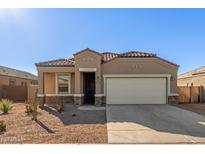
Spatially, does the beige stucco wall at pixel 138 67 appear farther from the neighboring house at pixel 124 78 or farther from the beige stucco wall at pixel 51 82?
the beige stucco wall at pixel 51 82

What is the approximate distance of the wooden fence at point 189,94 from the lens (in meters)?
20.7

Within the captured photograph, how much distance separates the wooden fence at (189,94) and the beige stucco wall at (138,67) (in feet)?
12.8

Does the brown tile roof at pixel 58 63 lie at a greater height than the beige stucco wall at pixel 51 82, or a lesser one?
greater

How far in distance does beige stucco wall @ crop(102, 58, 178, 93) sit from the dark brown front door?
2135 millimetres

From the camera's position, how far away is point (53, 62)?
18484 mm

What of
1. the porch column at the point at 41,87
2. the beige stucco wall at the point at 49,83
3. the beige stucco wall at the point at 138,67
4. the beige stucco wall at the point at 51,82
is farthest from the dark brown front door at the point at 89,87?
the porch column at the point at 41,87

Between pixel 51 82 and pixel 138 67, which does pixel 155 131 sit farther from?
pixel 51 82

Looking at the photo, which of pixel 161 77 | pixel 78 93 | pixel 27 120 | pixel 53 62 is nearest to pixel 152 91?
pixel 161 77

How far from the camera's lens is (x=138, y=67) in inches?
680

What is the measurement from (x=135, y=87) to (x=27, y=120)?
Answer: 962cm

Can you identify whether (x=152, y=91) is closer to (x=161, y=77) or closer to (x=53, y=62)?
(x=161, y=77)

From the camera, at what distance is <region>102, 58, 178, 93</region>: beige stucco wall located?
56.5 ft

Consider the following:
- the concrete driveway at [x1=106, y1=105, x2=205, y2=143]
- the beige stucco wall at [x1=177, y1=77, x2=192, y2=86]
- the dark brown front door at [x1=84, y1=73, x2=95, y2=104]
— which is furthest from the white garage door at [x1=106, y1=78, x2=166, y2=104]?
the beige stucco wall at [x1=177, y1=77, x2=192, y2=86]

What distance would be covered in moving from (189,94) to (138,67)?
7.58m
